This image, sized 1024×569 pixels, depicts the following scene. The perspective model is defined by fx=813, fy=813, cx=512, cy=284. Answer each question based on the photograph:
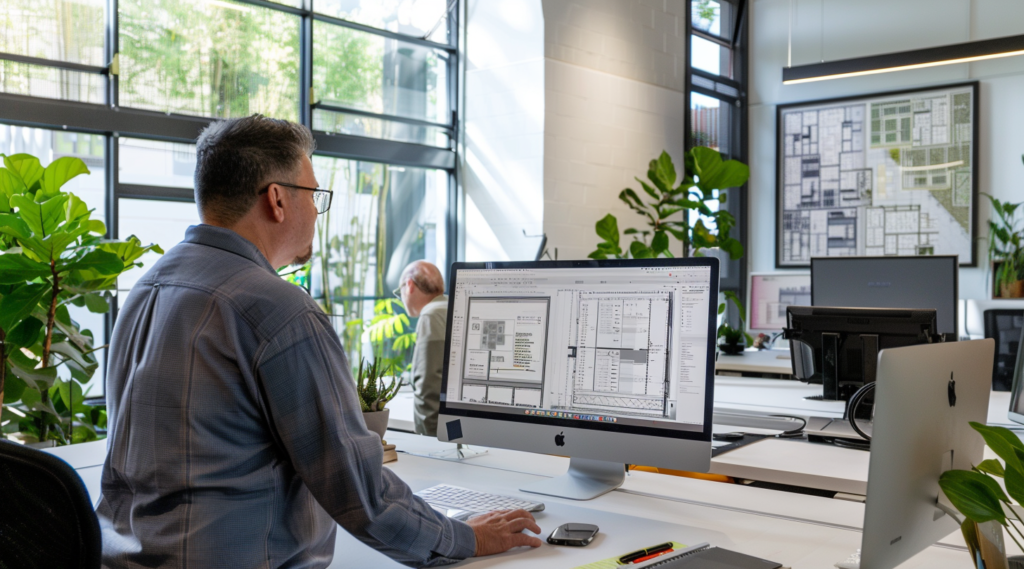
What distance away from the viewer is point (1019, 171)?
5.67m

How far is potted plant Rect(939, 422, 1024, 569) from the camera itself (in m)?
0.87

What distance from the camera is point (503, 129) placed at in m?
5.25

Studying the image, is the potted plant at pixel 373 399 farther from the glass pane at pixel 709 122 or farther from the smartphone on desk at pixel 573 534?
the glass pane at pixel 709 122

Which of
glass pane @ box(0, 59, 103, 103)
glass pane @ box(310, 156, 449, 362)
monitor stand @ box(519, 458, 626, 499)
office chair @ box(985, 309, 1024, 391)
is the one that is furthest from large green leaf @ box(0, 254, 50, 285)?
office chair @ box(985, 309, 1024, 391)

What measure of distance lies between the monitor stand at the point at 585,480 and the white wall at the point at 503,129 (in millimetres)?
3348

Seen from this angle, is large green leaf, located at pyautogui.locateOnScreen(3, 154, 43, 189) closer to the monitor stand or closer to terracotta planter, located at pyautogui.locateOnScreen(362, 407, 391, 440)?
terracotta planter, located at pyautogui.locateOnScreen(362, 407, 391, 440)

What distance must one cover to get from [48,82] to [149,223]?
2.63 feet

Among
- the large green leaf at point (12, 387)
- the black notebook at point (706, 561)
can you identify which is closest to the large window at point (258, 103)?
the large green leaf at point (12, 387)

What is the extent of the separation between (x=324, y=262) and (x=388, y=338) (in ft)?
2.23

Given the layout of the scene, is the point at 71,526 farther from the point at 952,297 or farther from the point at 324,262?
the point at 324,262

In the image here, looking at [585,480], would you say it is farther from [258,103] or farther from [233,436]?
[258,103]

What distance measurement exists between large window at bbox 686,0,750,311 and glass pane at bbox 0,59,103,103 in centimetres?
421

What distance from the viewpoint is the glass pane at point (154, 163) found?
411cm

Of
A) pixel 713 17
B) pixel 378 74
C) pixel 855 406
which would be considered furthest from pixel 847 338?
pixel 713 17
